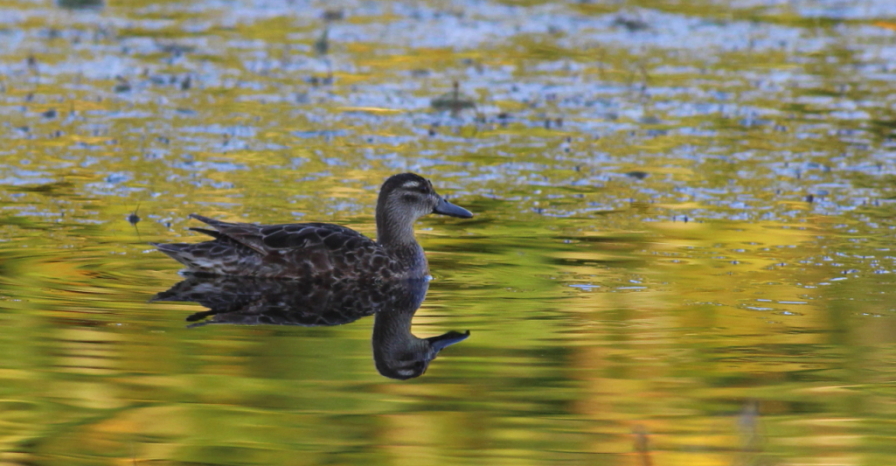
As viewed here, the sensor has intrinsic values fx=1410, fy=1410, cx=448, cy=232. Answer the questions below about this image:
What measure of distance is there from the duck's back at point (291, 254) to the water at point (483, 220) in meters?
0.32

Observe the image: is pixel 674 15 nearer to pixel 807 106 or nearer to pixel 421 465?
pixel 807 106

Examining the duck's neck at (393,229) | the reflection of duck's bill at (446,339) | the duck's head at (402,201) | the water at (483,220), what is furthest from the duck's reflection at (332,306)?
the duck's head at (402,201)

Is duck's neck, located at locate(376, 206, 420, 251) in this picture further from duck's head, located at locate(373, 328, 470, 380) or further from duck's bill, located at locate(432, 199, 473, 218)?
duck's head, located at locate(373, 328, 470, 380)

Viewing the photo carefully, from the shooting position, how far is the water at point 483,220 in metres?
5.62

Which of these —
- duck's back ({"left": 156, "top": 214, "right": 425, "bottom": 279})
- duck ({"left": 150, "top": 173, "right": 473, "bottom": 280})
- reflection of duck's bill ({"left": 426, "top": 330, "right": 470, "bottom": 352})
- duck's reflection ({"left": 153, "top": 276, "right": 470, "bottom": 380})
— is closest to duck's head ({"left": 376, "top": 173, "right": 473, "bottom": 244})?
duck ({"left": 150, "top": 173, "right": 473, "bottom": 280})

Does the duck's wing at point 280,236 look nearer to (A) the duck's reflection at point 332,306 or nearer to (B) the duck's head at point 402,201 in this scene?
(A) the duck's reflection at point 332,306

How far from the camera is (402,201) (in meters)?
9.38

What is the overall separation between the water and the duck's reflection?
130 millimetres

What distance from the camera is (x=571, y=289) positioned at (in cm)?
821

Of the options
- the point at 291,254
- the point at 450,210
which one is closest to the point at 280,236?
the point at 291,254

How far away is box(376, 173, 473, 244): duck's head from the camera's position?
9359mm

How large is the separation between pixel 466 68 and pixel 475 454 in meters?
12.1

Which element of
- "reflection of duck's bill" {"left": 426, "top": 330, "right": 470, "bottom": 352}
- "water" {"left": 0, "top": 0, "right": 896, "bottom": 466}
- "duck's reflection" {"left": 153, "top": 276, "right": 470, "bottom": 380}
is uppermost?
"water" {"left": 0, "top": 0, "right": 896, "bottom": 466}

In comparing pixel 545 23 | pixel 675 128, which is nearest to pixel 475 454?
pixel 675 128
